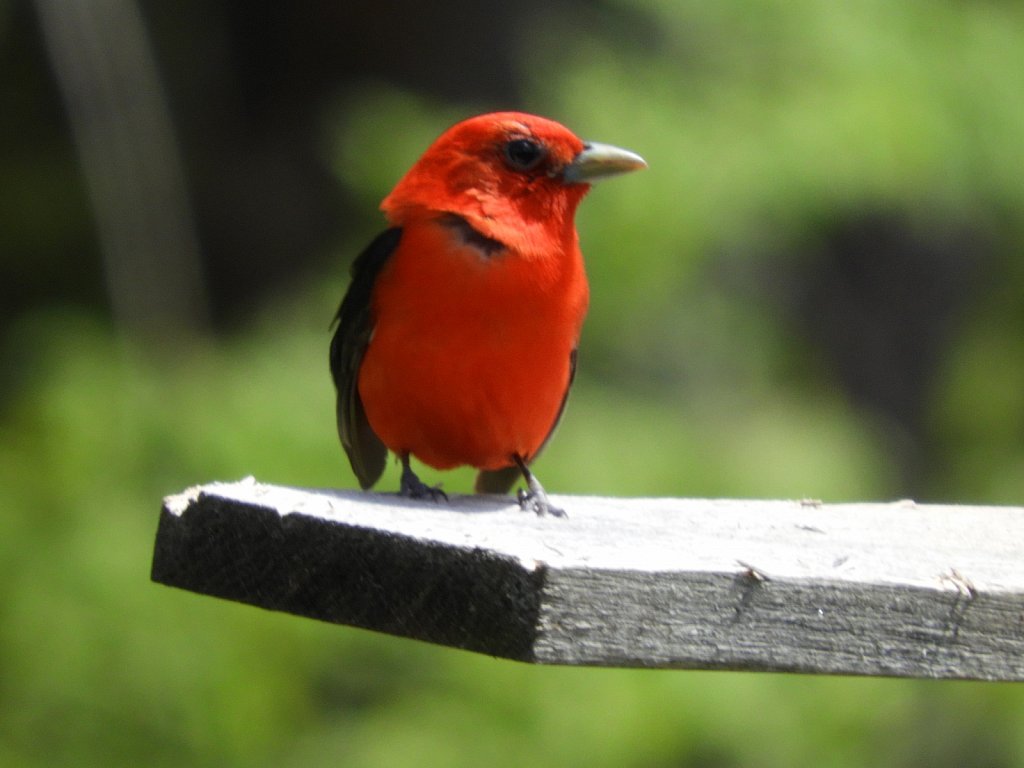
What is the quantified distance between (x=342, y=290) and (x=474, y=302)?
2.23m

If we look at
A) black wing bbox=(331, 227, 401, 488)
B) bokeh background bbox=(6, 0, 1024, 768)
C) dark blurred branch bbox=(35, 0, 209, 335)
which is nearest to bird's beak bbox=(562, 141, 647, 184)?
black wing bbox=(331, 227, 401, 488)

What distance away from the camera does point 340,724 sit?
524 centimetres

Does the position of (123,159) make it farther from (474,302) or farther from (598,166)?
(474,302)

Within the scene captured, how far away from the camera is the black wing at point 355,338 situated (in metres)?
3.85

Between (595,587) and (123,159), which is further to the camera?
(123,159)

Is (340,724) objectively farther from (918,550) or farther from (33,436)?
(918,550)

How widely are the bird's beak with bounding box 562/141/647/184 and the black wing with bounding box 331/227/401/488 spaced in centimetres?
48

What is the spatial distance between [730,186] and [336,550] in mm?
3368

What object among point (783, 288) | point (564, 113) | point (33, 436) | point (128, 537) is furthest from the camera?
point (783, 288)

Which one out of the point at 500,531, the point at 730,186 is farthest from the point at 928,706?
the point at 500,531

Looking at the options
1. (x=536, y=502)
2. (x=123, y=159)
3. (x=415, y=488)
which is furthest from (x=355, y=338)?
(x=123, y=159)

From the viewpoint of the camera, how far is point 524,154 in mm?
3992

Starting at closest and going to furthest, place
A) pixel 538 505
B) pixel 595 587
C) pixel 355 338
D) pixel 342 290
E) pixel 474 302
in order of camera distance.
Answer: pixel 595 587, pixel 538 505, pixel 474 302, pixel 355 338, pixel 342 290

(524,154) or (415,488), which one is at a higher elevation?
(524,154)
